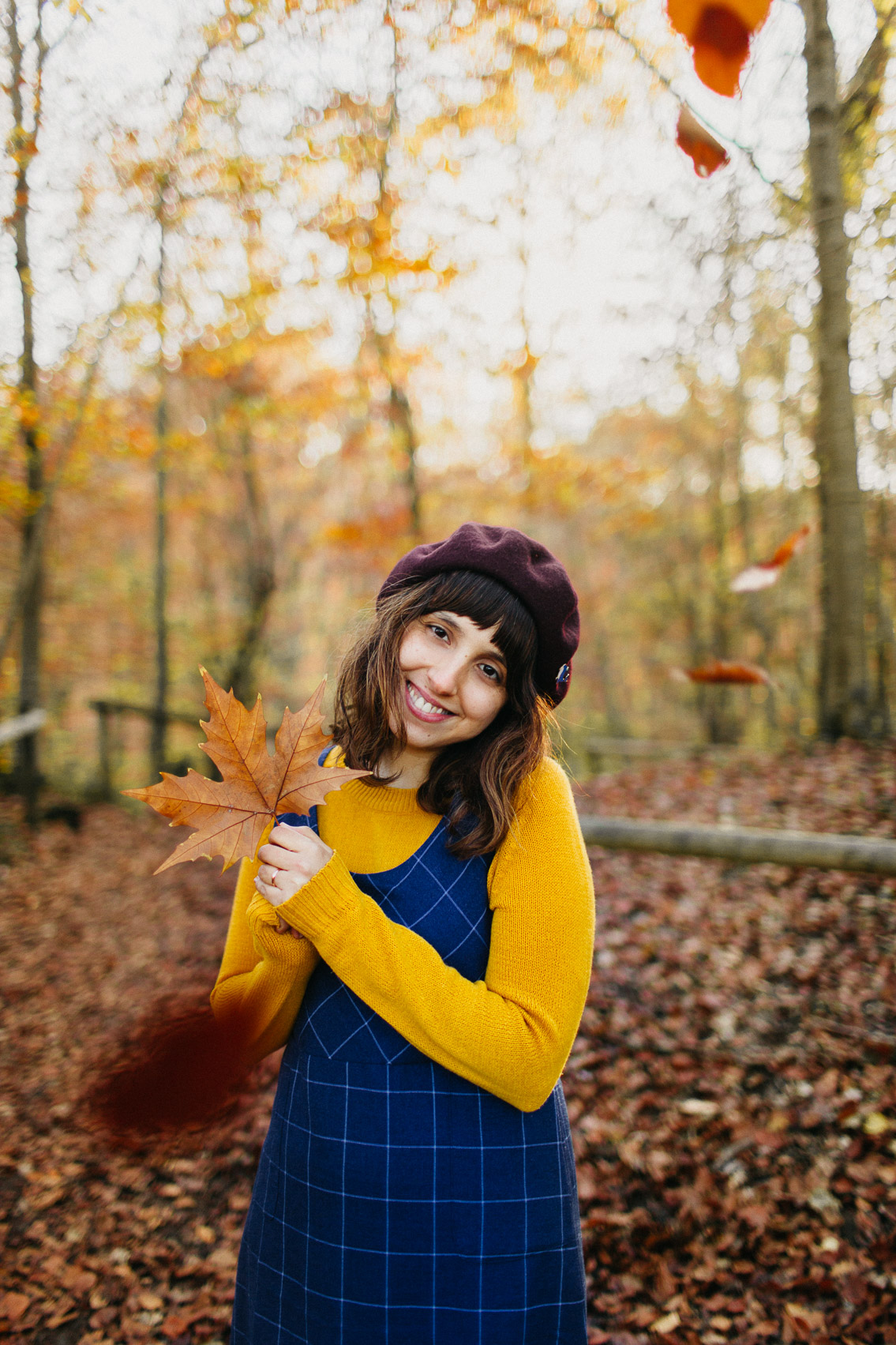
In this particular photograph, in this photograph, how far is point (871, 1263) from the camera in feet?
7.43

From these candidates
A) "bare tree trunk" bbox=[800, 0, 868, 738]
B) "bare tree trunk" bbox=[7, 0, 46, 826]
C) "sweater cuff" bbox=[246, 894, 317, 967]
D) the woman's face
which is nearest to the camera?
"sweater cuff" bbox=[246, 894, 317, 967]

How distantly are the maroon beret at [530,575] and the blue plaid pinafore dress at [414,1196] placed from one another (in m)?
0.45

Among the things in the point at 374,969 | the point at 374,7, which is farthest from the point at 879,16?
the point at 374,969

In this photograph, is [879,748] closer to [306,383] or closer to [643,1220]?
[643,1220]

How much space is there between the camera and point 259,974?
54.6 inches

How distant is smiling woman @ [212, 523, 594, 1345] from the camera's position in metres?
1.24

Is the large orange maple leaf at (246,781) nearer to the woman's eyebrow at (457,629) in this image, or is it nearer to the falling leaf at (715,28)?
the woman's eyebrow at (457,629)

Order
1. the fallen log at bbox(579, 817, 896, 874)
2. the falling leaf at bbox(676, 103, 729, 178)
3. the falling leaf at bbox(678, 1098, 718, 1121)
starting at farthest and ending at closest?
the falling leaf at bbox(678, 1098, 718, 1121), the fallen log at bbox(579, 817, 896, 874), the falling leaf at bbox(676, 103, 729, 178)

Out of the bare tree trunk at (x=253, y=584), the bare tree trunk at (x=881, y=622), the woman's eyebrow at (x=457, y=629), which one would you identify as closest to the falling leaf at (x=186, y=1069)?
the woman's eyebrow at (x=457, y=629)

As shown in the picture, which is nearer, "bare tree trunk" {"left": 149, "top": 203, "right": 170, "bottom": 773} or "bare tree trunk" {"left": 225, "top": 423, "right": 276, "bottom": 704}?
"bare tree trunk" {"left": 149, "top": 203, "right": 170, "bottom": 773}

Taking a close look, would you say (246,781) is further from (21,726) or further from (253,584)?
(253,584)

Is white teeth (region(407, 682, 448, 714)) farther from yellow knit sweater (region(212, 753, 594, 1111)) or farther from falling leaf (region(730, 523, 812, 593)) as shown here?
falling leaf (region(730, 523, 812, 593))

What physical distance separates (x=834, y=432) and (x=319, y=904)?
269 inches

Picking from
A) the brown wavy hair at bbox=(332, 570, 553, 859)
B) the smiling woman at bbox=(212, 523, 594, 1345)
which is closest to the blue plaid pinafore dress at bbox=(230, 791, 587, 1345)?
Answer: the smiling woman at bbox=(212, 523, 594, 1345)
